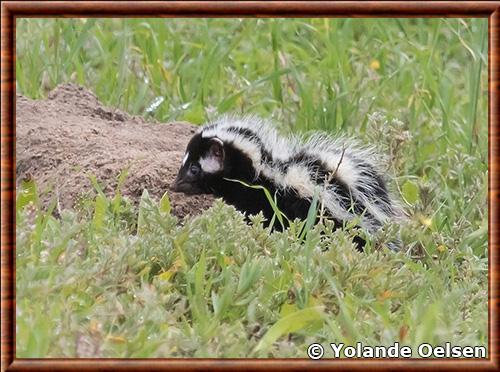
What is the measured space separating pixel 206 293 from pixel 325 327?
551 mm

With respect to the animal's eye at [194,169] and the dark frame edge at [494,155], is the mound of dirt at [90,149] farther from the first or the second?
the dark frame edge at [494,155]

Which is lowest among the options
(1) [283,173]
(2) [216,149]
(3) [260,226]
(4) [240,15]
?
(3) [260,226]

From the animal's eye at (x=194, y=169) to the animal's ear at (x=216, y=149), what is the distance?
0.48 ft

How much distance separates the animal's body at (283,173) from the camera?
21.4ft

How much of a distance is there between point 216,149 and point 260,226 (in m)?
1.09

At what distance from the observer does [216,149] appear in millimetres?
6719

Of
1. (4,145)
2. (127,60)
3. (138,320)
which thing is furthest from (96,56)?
(138,320)

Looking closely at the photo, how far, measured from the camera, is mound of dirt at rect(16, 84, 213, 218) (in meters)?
6.33

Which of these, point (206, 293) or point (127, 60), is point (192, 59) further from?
point (206, 293)

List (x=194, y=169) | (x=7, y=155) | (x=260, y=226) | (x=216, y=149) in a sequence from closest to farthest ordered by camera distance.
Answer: (x=7, y=155)
(x=260, y=226)
(x=194, y=169)
(x=216, y=149)

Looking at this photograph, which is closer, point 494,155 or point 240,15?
point 240,15

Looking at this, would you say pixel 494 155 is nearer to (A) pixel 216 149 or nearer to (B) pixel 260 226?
(B) pixel 260 226

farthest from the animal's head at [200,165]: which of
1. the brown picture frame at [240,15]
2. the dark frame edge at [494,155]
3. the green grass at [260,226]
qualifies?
the dark frame edge at [494,155]
